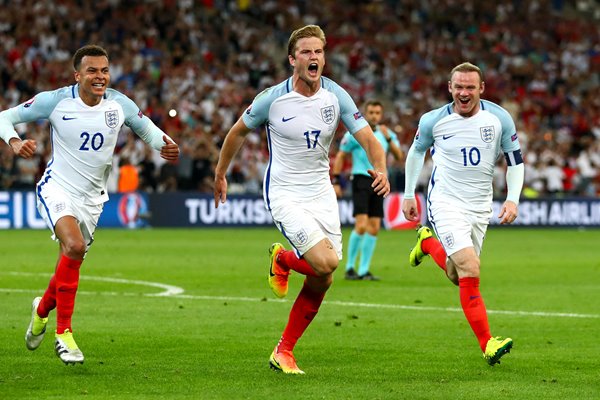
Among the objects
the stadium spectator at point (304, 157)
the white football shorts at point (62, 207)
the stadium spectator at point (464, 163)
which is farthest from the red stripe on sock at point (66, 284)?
the stadium spectator at point (464, 163)

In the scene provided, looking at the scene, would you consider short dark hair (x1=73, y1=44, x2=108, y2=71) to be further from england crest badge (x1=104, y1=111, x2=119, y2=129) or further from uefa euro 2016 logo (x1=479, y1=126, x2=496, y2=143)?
uefa euro 2016 logo (x1=479, y1=126, x2=496, y2=143)

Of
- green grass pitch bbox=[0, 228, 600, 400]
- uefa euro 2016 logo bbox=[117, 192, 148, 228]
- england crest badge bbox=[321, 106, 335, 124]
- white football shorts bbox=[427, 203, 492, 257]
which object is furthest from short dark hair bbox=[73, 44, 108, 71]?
uefa euro 2016 logo bbox=[117, 192, 148, 228]

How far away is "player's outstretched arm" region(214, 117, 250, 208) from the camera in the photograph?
9852 millimetres

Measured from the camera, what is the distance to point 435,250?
38.1 feet

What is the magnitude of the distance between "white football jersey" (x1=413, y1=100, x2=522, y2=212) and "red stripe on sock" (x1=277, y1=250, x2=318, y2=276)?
5.12 feet

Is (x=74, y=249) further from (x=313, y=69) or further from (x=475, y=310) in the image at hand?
(x=475, y=310)

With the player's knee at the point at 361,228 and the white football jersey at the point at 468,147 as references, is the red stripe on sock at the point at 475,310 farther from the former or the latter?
the player's knee at the point at 361,228

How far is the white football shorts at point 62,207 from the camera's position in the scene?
399 inches

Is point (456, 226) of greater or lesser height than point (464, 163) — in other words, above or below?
below

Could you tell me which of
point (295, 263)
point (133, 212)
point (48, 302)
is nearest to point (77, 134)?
point (48, 302)

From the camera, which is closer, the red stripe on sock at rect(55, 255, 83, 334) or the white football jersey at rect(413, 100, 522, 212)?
the red stripe on sock at rect(55, 255, 83, 334)

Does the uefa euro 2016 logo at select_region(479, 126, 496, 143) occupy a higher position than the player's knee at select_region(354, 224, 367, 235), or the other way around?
the uefa euro 2016 logo at select_region(479, 126, 496, 143)

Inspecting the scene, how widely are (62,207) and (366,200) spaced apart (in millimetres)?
8616

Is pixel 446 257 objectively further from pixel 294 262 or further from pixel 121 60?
pixel 121 60
